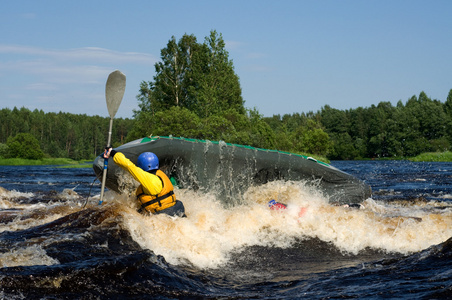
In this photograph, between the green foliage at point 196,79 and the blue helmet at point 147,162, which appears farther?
the green foliage at point 196,79

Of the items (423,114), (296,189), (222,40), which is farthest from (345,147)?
(296,189)

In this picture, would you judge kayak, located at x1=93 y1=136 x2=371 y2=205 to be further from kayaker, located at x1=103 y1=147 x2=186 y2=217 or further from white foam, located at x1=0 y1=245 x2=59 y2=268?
white foam, located at x1=0 y1=245 x2=59 y2=268

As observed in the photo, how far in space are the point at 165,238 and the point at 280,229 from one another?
206 centimetres

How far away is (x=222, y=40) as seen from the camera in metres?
41.8

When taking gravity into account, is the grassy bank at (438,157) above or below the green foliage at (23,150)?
above

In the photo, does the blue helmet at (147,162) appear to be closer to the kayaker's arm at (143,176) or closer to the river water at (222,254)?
the kayaker's arm at (143,176)

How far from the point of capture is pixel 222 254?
6.04m

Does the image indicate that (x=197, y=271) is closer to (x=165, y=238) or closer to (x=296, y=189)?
(x=165, y=238)

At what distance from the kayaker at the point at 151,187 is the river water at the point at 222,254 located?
0.70ft

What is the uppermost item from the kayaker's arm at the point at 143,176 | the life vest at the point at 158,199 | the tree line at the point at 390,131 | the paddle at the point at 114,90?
the tree line at the point at 390,131

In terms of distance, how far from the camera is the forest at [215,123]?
1490 inches

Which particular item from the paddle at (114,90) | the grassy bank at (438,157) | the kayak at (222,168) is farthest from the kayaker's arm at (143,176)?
the grassy bank at (438,157)

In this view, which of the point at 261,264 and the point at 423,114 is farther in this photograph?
the point at 423,114

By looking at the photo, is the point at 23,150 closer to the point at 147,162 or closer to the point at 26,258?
the point at 147,162
